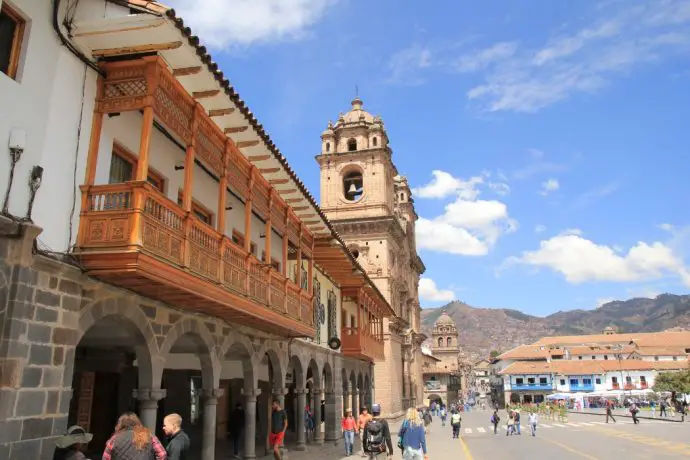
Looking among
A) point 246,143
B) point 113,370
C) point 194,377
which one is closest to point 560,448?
point 194,377

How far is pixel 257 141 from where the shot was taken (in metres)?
10.7

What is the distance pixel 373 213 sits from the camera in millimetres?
43094

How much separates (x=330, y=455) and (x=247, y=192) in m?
10.0

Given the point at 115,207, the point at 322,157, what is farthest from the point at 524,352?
the point at 115,207

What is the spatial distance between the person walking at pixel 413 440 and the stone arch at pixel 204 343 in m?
4.00

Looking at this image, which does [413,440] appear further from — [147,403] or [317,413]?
[317,413]

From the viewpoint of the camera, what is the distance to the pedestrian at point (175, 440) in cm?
566

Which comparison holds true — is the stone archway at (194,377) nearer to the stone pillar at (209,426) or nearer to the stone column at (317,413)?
the stone pillar at (209,426)

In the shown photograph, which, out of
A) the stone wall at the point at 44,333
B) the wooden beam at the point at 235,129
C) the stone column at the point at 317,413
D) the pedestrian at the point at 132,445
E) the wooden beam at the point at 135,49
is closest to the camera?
the pedestrian at the point at 132,445

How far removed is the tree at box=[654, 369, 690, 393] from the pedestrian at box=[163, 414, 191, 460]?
65.0 metres

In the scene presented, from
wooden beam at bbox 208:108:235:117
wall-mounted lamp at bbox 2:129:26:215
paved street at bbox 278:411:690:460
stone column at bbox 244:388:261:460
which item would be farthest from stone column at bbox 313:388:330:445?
wall-mounted lamp at bbox 2:129:26:215

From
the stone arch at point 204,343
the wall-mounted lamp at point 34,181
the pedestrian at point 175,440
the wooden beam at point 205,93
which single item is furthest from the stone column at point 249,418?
the wall-mounted lamp at point 34,181

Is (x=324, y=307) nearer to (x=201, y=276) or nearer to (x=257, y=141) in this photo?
→ (x=257, y=141)

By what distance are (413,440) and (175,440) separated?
4.32 metres
